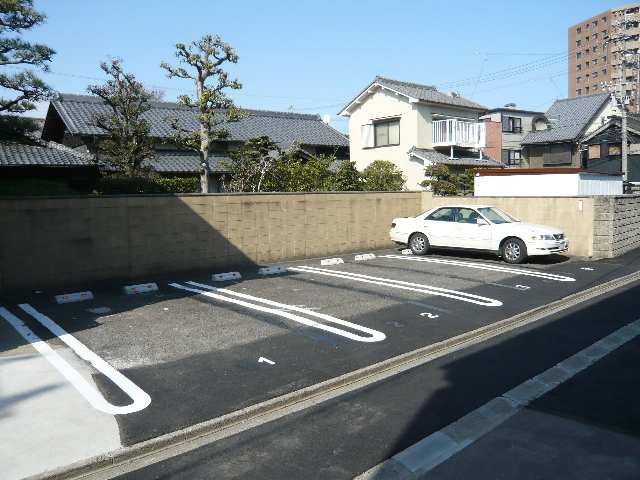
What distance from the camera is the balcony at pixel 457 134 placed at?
27.3 m

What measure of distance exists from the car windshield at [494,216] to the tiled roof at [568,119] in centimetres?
2369

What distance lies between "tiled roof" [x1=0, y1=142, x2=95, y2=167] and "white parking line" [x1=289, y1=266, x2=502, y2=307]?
8066 millimetres

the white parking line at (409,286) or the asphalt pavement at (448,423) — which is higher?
the white parking line at (409,286)

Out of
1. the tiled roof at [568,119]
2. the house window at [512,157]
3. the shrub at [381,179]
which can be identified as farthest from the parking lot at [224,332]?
the house window at [512,157]

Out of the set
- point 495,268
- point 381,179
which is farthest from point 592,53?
point 495,268

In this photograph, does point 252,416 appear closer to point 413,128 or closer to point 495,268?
point 495,268

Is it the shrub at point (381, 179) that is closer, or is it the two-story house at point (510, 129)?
the shrub at point (381, 179)

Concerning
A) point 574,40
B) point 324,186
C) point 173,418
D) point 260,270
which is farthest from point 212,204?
point 574,40

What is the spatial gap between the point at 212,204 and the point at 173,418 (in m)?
8.55

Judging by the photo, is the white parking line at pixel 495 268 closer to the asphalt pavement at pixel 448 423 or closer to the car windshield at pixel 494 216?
the car windshield at pixel 494 216

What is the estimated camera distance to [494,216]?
1412 cm

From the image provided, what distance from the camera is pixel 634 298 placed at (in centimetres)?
948

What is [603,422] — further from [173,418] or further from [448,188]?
[448,188]

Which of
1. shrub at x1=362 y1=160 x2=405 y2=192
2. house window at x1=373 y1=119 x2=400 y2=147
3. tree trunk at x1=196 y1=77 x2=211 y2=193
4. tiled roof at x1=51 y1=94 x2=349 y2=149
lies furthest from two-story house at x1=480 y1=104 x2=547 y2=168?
tree trunk at x1=196 y1=77 x2=211 y2=193
